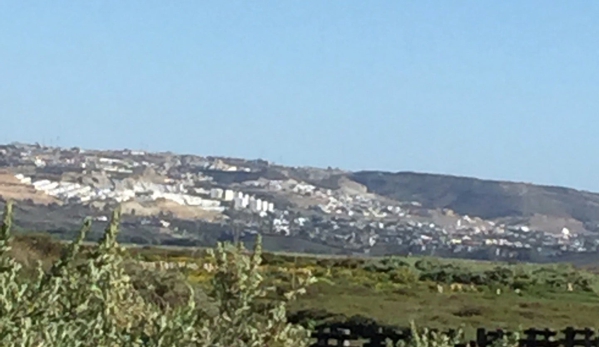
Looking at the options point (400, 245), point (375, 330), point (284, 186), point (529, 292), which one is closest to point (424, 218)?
point (284, 186)

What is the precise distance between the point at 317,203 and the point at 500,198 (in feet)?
60.0

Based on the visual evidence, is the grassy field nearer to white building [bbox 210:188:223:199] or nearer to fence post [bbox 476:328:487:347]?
fence post [bbox 476:328:487:347]

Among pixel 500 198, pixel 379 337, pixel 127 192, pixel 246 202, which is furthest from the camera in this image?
pixel 500 198

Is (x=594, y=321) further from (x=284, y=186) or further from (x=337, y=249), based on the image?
(x=284, y=186)

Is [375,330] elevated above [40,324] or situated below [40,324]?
below

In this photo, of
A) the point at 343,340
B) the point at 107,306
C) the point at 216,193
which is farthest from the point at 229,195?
the point at 107,306

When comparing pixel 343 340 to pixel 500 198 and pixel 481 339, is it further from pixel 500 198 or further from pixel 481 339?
pixel 500 198

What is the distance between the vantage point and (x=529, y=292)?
2357 inches

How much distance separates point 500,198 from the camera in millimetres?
152875

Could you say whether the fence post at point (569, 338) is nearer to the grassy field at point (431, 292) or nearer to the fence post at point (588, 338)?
the fence post at point (588, 338)

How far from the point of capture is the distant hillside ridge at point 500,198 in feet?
496

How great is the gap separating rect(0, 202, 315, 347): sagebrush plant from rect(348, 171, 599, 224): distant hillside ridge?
143 meters

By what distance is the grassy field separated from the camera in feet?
128

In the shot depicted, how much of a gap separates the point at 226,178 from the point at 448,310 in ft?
357
